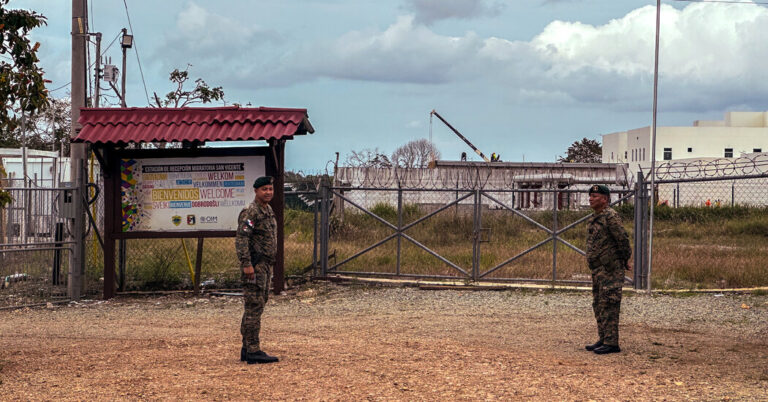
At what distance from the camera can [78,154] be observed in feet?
44.3

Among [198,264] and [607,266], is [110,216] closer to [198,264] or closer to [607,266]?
[198,264]

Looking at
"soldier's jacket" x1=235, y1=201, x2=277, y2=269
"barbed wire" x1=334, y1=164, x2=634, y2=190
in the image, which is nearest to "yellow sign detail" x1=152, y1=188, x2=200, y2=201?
Answer: "soldier's jacket" x1=235, y1=201, x2=277, y2=269

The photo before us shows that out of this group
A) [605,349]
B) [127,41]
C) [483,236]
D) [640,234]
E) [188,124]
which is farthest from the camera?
[127,41]

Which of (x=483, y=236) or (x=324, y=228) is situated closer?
(x=324, y=228)

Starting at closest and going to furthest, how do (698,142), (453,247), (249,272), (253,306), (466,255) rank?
(249,272) → (253,306) → (453,247) → (466,255) → (698,142)

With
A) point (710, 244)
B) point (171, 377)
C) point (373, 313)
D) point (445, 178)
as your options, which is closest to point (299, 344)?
point (171, 377)

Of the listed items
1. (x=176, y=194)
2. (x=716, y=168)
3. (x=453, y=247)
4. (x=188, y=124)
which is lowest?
(x=453, y=247)

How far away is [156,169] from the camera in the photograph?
1312 cm

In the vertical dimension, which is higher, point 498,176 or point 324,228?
point 498,176

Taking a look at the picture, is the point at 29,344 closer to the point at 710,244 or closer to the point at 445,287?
the point at 445,287

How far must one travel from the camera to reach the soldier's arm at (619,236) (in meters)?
8.53

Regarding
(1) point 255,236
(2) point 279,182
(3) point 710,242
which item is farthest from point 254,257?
(3) point 710,242

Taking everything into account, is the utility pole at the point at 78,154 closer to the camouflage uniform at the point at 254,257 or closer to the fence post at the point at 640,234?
the camouflage uniform at the point at 254,257

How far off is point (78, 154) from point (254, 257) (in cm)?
677
